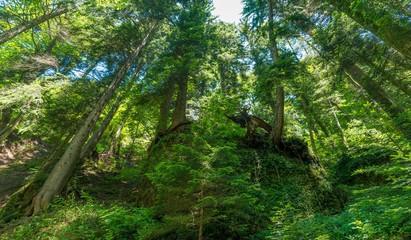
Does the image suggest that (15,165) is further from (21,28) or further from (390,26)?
(390,26)

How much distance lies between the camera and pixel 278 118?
30.7ft

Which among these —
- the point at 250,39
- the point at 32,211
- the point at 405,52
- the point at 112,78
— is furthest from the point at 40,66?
the point at 405,52

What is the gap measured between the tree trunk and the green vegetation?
0.17 ft

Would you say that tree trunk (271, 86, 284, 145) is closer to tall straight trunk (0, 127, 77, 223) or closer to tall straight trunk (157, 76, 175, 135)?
tall straight trunk (157, 76, 175, 135)

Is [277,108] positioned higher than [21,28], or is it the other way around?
[21,28]

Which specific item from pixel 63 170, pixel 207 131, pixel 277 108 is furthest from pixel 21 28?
pixel 277 108

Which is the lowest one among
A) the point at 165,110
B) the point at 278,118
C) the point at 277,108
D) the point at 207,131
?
the point at 207,131

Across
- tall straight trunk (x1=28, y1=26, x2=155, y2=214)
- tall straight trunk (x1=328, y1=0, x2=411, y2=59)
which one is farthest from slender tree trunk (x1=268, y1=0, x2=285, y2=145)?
tall straight trunk (x1=28, y1=26, x2=155, y2=214)

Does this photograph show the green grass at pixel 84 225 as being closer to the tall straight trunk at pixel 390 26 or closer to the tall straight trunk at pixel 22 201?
the tall straight trunk at pixel 22 201

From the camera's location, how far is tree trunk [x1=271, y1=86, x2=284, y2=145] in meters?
9.31

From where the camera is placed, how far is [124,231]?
549cm

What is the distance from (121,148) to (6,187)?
25.1 ft

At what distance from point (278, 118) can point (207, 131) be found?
189 inches

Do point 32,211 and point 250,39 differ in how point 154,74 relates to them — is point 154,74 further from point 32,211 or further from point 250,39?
point 250,39
